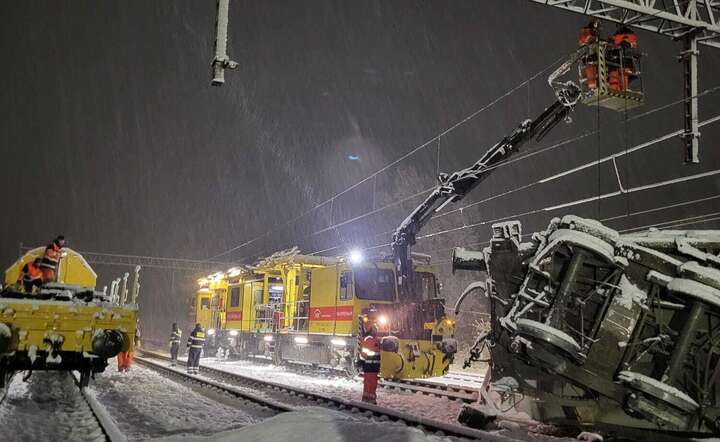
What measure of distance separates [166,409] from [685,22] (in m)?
11.0

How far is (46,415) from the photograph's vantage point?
27.9 feet

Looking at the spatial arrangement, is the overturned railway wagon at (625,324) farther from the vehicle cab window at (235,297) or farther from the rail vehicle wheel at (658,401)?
the vehicle cab window at (235,297)

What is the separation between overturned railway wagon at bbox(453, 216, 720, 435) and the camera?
5.72 m

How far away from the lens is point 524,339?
20.5 feet

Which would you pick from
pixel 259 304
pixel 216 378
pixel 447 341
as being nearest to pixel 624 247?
pixel 447 341

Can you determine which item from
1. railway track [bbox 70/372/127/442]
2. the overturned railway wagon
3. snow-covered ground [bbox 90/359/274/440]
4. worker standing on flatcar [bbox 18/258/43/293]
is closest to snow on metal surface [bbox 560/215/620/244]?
the overturned railway wagon

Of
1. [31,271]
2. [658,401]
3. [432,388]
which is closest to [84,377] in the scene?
[31,271]

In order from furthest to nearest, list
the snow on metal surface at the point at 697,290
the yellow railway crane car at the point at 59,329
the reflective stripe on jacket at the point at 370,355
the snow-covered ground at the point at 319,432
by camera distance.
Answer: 1. the reflective stripe on jacket at the point at 370,355
2. the yellow railway crane car at the point at 59,329
3. the snow-covered ground at the point at 319,432
4. the snow on metal surface at the point at 697,290

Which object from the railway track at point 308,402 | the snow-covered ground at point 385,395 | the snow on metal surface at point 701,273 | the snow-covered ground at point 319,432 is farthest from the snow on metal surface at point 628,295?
the snow-covered ground at point 385,395

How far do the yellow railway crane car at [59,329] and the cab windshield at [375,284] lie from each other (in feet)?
23.6

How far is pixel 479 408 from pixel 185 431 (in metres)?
3.93

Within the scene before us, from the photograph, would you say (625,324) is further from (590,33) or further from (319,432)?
(590,33)

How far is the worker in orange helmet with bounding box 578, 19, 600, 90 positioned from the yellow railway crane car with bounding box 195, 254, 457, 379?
665 cm

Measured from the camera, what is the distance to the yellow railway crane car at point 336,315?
1434 cm
